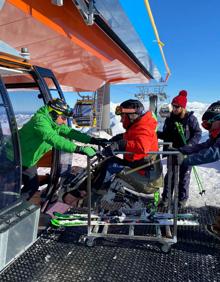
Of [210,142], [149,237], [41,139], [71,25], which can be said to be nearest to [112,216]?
[149,237]

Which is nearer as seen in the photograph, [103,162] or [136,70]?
[103,162]

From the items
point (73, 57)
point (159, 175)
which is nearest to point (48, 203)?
point (159, 175)

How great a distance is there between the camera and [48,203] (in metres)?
3.96

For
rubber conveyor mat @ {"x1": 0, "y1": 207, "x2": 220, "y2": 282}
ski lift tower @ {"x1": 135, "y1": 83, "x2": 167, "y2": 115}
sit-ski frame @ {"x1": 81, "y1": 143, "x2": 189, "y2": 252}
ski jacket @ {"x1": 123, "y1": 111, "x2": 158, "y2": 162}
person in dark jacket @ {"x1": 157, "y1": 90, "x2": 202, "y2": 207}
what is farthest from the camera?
ski lift tower @ {"x1": 135, "y1": 83, "x2": 167, "y2": 115}

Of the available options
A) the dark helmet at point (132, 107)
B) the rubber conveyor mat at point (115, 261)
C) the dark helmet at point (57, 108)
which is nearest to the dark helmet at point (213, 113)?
the dark helmet at point (132, 107)

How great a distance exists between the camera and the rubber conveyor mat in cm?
248

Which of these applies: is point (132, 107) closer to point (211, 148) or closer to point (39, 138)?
point (211, 148)

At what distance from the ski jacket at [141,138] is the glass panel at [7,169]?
1.22m

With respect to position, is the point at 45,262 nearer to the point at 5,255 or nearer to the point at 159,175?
the point at 5,255

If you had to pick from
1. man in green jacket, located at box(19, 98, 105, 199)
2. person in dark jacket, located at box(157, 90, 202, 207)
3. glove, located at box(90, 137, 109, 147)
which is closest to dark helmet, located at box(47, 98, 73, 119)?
man in green jacket, located at box(19, 98, 105, 199)

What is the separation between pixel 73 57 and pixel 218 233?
4.94 meters

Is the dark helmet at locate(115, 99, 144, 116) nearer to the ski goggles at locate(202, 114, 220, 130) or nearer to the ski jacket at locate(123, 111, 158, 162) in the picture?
the ski jacket at locate(123, 111, 158, 162)

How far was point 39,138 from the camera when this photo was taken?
356cm

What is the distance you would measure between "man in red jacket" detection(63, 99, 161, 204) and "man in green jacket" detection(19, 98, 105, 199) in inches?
15.6
